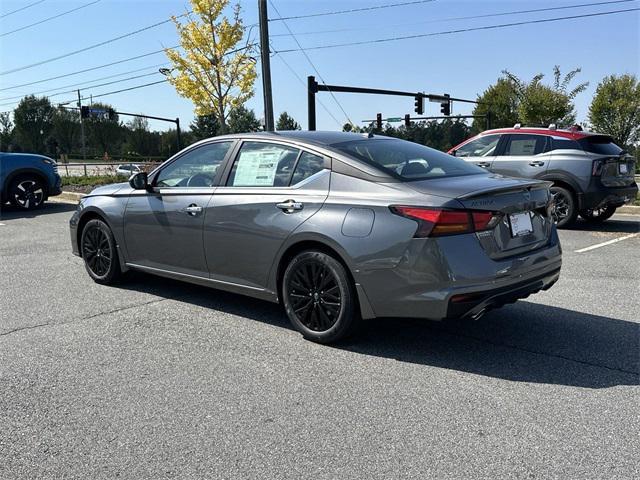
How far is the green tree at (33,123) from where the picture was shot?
90.4m

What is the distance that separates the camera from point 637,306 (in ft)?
16.8

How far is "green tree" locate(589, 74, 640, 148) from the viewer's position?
46438 millimetres

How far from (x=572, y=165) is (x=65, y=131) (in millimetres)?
98443

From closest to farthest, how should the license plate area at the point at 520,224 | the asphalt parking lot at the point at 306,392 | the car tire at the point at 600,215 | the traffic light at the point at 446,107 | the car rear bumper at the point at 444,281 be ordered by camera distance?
the asphalt parking lot at the point at 306,392
the car rear bumper at the point at 444,281
the license plate area at the point at 520,224
the car tire at the point at 600,215
the traffic light at the point at 446,107

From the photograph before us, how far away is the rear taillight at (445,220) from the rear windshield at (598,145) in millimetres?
7121

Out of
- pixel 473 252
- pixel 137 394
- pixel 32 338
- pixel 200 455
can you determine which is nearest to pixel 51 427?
pixel 137 394

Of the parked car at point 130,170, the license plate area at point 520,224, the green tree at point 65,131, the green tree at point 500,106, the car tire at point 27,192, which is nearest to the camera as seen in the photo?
the license plate area at point 520,224

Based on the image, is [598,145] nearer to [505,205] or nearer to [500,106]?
[505,205]

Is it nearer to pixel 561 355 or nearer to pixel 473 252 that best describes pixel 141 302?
pixel 473 252

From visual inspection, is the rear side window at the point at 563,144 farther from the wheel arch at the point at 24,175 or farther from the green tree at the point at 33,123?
the green tree at the point at 33,123

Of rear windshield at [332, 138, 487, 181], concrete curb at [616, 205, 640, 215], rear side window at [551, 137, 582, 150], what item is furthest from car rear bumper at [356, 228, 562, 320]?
concrete curb at [616, 205, 640, 215]

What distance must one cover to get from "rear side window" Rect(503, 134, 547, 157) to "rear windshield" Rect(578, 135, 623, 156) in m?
0.67

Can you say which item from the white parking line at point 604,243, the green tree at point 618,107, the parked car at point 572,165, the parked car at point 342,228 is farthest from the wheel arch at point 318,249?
the green tree at point 618,107

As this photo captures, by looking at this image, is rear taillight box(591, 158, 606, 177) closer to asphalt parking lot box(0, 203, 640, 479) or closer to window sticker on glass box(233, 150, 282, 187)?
asphalt parking lot box(0, 203, 640, 479)
